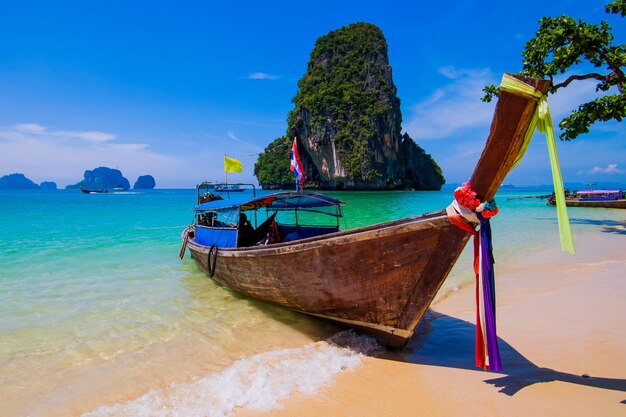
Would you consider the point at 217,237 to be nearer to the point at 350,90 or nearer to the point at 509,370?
the point at 509,370

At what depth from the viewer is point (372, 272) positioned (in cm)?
371

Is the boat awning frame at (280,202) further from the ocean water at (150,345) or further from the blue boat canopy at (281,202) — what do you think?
the ocean water at (150,345)

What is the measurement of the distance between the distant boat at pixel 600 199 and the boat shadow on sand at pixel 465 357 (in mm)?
28135

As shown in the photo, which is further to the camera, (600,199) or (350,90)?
(350,90)

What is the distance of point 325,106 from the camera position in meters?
64.4

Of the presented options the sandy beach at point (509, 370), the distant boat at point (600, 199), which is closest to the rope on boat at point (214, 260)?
the sandy beach at point (509, 370)

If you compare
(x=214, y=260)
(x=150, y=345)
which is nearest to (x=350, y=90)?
(x=214, y=260)

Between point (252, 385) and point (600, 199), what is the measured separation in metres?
33.2

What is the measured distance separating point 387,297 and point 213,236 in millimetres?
4986

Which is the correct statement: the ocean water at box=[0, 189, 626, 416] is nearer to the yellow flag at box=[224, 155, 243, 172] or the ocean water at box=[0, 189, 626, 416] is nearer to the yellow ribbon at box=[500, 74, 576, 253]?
the yellow ribbon at box=[500, 74, 576, 253]

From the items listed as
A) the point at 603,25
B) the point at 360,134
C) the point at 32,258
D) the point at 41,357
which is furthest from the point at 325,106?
the point at 41,357

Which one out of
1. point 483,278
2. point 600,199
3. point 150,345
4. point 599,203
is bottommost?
point 150,345

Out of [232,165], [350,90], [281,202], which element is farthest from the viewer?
[350,90]

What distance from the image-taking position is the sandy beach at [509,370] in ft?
9.36
